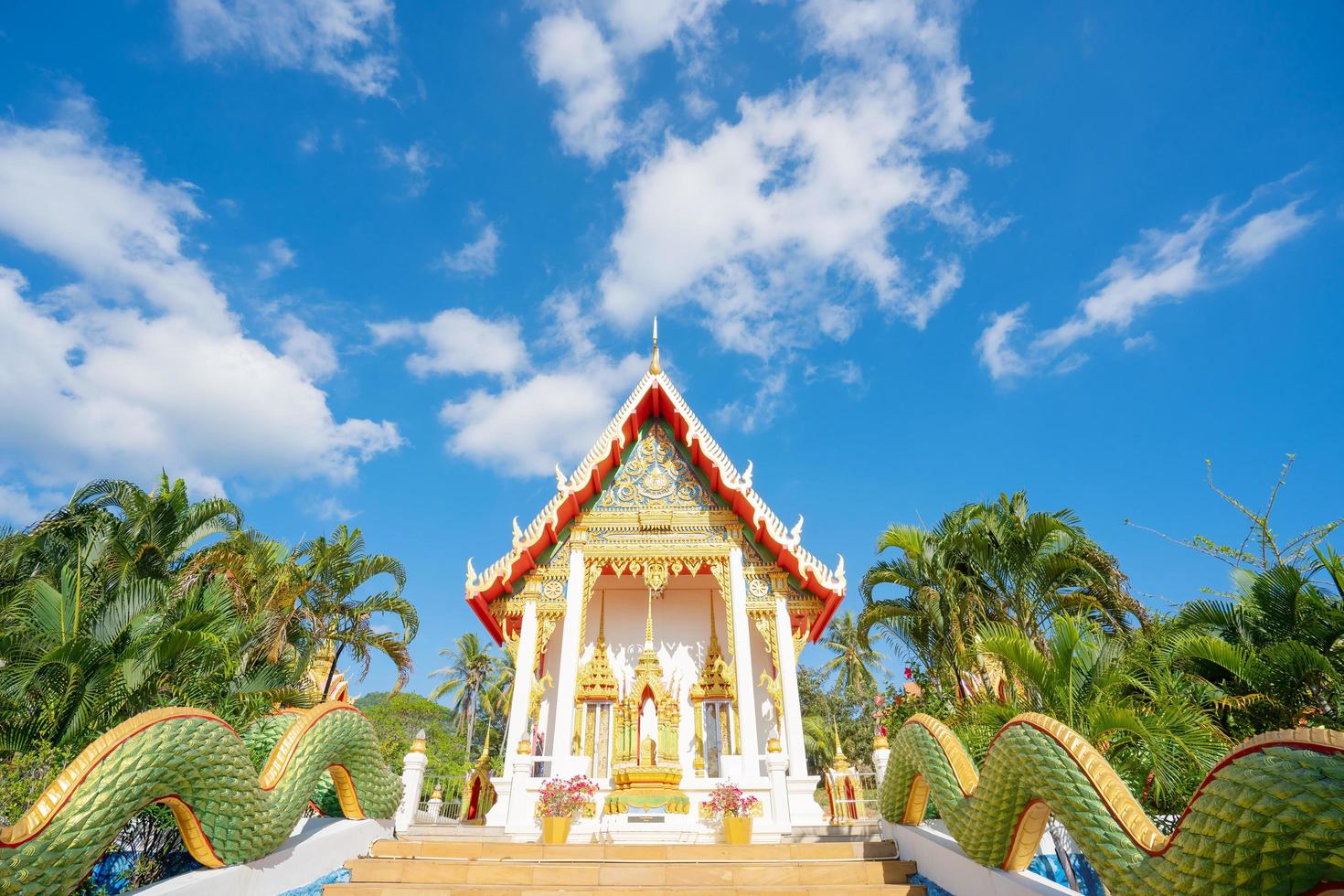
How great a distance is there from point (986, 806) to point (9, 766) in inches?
260

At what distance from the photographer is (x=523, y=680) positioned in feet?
30.7

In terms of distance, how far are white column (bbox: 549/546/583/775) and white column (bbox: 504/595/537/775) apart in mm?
443

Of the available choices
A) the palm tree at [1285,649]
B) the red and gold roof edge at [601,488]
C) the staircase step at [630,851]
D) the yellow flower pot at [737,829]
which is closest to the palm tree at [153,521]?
the red and gold roof edge at [601,488]

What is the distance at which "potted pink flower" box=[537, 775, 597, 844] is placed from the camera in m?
7.28

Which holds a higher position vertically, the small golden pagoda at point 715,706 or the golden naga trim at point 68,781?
the small golden pagoda at point 715,706

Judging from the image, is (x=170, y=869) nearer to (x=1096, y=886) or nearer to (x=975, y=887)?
(x=975, y=887)

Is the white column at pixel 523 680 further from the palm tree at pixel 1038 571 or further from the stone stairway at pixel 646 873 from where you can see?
the palm tree at pixel 1038 571

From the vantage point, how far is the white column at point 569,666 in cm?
894

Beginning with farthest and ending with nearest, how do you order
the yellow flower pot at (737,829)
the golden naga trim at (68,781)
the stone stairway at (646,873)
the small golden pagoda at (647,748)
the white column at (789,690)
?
the white column at (789,690) → the small golden pagoda at (647,748) → the yellow flower pot at (737,829) → the stone stairway at (646,873) → the golden naga trim at (68,781)

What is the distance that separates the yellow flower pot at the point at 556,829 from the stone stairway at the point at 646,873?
1578mm

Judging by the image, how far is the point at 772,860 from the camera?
5547 mm

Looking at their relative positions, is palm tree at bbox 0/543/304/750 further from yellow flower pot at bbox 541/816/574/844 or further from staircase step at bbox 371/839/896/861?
yellow flower pot at bbox 541/816/574/844

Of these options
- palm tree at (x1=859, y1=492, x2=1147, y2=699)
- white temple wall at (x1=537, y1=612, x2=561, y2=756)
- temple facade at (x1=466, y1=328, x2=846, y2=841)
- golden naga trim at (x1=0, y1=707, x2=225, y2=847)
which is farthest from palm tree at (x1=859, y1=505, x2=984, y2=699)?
golden naga trim at (x1=0, y1=707, x2=225, y2=847)

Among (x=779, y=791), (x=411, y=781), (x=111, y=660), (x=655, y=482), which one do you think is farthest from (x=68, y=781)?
(x=655, y=482)
